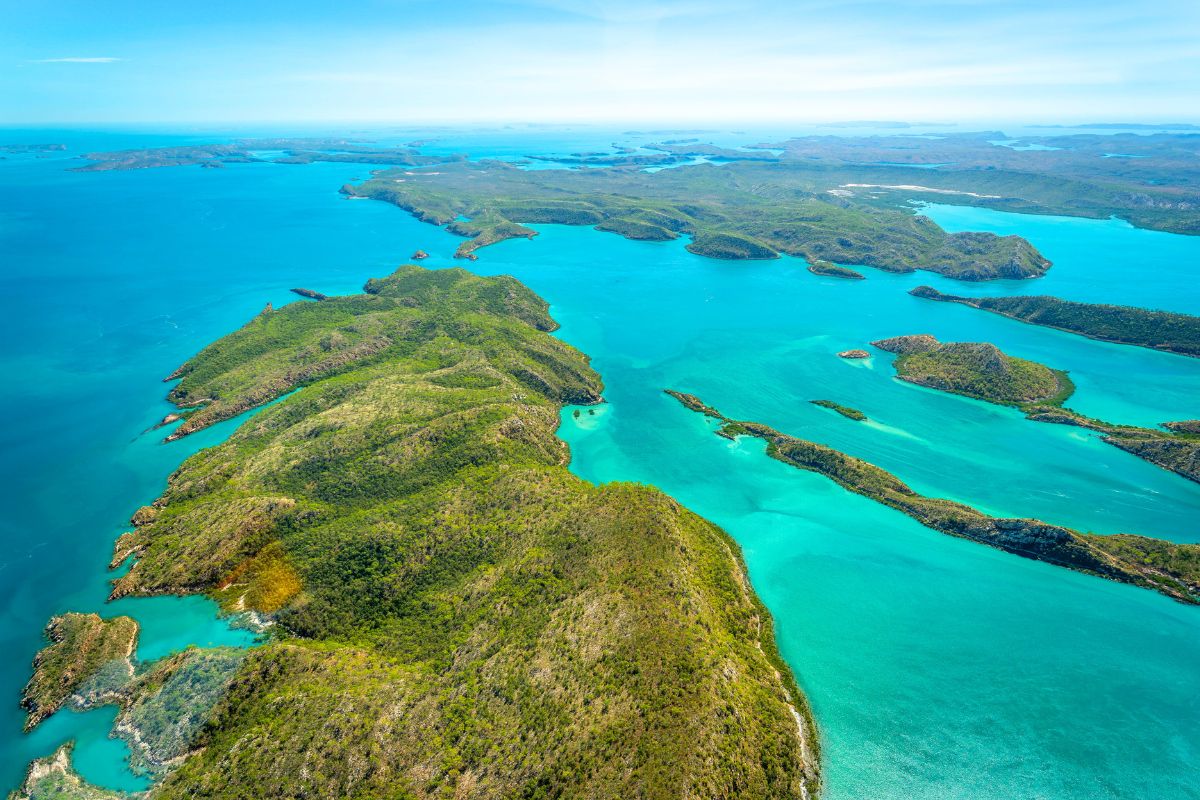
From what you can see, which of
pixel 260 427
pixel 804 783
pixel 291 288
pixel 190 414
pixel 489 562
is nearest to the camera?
pixel 804 783

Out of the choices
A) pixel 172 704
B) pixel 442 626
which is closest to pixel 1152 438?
pixel 442 626

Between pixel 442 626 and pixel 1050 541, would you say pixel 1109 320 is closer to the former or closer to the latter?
pixel 1050 541

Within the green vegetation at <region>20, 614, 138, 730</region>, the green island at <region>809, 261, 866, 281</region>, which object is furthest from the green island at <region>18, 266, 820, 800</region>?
the green island at <region>809, 261, 866, 281</region>

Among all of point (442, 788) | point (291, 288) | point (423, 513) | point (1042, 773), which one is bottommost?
point (1042, 773)

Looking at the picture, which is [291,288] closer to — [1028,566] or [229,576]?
[229,576]

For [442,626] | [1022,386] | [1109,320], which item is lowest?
[442,626]

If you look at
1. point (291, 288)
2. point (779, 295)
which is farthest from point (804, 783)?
point (291, 288)
